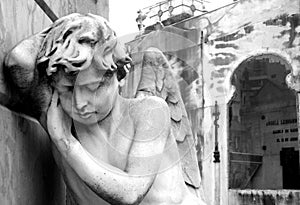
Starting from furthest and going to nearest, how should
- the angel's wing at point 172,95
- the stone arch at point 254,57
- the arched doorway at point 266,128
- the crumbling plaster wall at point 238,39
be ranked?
the arched doorway at point 266,128, the stone arch at point 254,57, the crumbling plaster wall at point 238,39, the angel's wing at point 172,95

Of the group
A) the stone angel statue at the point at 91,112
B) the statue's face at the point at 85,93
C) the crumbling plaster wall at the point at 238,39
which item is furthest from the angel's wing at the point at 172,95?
the crumbling plaster wall at the point at 238,39

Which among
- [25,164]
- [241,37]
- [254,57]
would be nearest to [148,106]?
[25,164]

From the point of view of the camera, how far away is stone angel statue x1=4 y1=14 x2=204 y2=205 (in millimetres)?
1250

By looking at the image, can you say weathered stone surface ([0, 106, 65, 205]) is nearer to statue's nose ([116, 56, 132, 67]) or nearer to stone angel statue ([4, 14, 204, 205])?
stone angel statue ([4, 14, 204, 205])

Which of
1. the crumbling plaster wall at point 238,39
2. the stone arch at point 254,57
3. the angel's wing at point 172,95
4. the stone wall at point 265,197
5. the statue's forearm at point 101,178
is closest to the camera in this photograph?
the statue's forearm at point 101,178

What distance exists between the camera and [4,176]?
1.29 m

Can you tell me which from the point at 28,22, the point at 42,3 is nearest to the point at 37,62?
the point at 28,22

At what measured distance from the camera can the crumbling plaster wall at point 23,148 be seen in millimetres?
1312

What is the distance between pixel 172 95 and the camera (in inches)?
72.7

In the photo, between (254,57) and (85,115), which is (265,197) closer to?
(254,57)

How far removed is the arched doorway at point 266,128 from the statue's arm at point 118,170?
1229cm

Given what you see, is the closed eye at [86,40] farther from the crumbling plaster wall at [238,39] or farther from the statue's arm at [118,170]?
the crumbling plaster wall at [238,39]

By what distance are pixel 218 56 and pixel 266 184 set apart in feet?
16.4

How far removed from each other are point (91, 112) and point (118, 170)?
16cm
